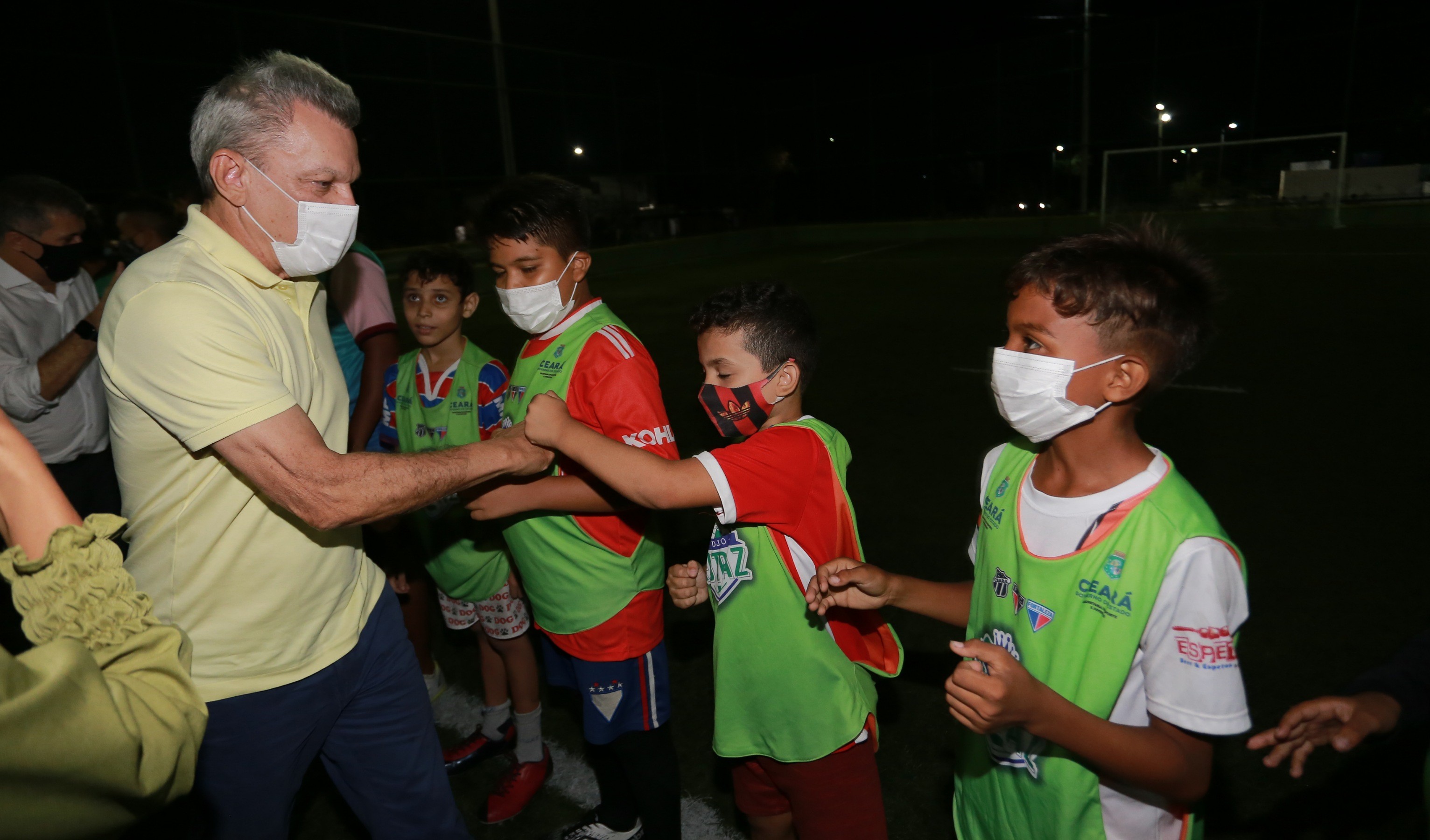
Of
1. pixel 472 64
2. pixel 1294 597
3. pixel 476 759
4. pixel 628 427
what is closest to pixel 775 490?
pixel 628 427

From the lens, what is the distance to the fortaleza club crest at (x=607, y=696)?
7.42 ft

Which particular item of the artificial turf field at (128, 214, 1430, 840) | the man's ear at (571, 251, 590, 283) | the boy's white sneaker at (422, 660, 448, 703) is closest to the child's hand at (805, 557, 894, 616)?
the artificial turf field at (128, 214, 1430, 840)

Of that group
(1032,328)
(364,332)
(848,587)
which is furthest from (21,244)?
(1032,328)

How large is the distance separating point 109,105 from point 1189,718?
17.5 m

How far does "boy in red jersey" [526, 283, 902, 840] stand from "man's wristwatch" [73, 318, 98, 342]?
2.48 meters

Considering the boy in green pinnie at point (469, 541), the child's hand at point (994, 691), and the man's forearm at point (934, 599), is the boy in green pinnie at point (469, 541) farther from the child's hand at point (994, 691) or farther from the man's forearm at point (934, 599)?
the child's hand at point (994, 691)

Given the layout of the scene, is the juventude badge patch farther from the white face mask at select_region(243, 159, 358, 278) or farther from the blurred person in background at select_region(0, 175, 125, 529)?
the blurred person in background at select_region(0, 175, 125, 529)

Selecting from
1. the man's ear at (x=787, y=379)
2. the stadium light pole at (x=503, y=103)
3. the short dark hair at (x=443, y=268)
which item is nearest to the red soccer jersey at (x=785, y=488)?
the man's ear at (x=787, y=379)

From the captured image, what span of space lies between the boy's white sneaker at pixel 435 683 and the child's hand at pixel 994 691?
9.17 feet

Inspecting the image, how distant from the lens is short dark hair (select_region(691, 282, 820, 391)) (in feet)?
6.60

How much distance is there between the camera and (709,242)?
81.4 ft

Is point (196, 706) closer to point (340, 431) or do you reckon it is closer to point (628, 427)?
point (340, 431)

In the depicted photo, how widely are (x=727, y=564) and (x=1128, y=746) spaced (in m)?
0.94

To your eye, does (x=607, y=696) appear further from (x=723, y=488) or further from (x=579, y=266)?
(x=579, y=266)
